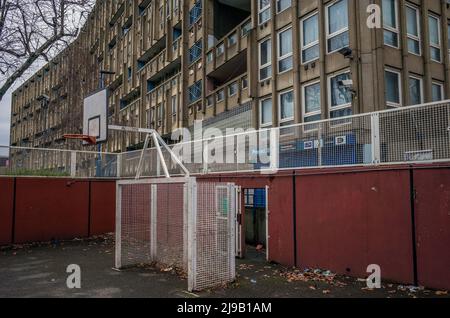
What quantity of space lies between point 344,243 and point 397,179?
77.3 inches

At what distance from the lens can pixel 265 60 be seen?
2059cm

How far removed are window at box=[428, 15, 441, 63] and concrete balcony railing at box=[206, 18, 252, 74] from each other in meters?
8.72

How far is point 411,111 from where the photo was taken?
874 centimetres

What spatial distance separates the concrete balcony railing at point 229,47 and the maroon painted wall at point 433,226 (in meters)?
15.6

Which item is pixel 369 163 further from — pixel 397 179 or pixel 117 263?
pixel 117 263

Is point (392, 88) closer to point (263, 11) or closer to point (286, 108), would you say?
point (286, 108)

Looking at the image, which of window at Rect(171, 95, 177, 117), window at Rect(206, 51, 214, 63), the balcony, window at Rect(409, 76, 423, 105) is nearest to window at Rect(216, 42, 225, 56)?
window at Rect(206, 51, 214, 63)

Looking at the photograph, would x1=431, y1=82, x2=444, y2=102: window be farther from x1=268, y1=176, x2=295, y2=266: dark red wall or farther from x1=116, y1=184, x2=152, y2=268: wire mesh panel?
x1=116, y1=184, x2=152, y2=268: wire mesh panel

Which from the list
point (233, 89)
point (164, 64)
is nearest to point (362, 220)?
point (233, 89)

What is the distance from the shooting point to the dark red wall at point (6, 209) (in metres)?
14.7

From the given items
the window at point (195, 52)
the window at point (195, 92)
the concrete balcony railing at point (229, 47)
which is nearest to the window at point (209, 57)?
the concrete balcony railing at point (229, 47)

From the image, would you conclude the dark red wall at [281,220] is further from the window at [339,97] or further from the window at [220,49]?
the window at [220,49]
